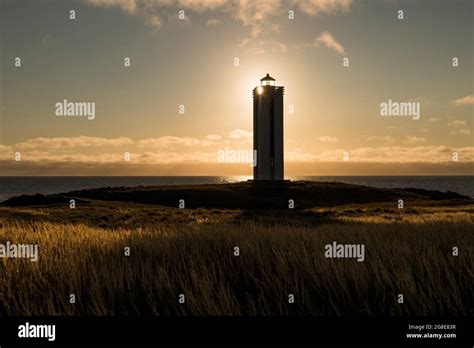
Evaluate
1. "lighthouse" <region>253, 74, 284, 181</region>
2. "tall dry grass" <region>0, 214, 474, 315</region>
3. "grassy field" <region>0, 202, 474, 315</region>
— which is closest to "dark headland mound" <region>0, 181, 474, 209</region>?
"lighthouse" <region>253, 74, 284, 181</region>

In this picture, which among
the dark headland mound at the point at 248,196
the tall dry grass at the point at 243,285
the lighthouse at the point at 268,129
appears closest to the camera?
the tall dry grass at the point at 243,285

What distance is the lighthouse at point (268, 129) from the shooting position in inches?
1822

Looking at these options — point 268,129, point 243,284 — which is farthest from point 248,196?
point 243,284

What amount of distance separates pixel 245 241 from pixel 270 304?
368 cm

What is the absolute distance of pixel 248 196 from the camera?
50906 mm

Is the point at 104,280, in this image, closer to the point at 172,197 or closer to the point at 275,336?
the point at 275,336

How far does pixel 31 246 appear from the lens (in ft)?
32.2

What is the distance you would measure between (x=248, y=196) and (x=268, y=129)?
8528mm

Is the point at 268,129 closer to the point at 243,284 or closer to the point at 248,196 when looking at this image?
the point at 248,196

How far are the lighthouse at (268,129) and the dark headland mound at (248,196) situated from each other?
168 centimetres

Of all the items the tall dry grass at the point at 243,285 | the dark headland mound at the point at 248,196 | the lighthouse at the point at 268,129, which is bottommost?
the dark headland mound at the point at 248,196

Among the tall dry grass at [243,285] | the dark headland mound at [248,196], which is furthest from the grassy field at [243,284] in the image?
the dark headland mound at [248,196]

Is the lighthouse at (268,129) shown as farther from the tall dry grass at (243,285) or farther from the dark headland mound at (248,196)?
the tall dry grass at (243,285)

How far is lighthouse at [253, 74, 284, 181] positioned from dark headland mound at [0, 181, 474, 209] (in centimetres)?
168
